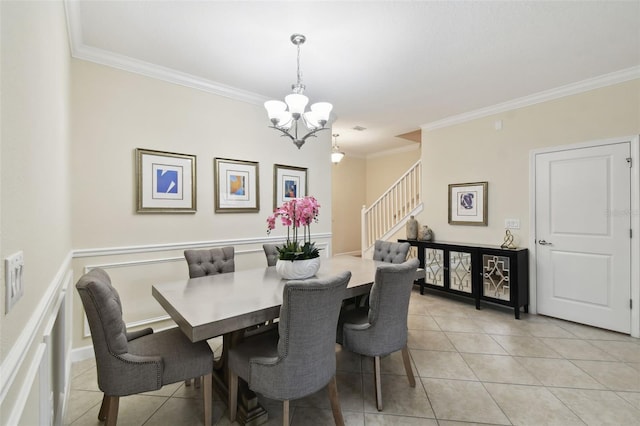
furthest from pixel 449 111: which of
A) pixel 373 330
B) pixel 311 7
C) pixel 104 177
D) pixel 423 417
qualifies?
pixel 104 177

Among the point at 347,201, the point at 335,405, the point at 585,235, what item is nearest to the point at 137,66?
the point at 335,405

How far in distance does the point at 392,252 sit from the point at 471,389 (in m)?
1.36

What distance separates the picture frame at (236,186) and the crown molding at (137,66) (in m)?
0.76

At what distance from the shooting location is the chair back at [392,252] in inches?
121

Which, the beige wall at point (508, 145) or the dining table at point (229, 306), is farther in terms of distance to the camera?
the beige wall at point (508, 145)

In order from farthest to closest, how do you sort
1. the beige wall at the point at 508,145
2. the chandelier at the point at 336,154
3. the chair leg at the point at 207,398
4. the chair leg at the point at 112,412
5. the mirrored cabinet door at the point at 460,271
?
the chandelier at the point at 336,154, the mirrored cabinet door at the point at 460,271, the beige wall at the point at 508,145, the chair leg at the point at 207,398, the chair leg at the point at 112,412

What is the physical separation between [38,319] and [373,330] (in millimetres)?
1664

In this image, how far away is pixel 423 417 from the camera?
187 centimetres

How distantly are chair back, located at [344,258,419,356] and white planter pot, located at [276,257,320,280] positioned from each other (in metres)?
0.54

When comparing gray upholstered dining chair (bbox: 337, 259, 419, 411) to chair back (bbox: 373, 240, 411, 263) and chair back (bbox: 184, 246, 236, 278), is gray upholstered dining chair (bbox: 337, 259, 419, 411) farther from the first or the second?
chair back (bbox: 184, 246, 236, 278)

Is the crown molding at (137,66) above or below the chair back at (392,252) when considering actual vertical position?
above

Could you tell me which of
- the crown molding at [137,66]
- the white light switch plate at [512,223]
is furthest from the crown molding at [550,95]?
the crown molding at [137,66]

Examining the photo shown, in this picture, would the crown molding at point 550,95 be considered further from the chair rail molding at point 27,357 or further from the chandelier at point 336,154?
the chair rail molding at point 27,357

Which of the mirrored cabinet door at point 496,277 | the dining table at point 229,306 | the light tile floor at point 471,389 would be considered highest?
the dining table at point 229,306
